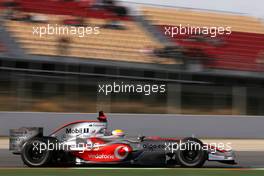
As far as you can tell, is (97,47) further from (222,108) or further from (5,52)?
(222,108)

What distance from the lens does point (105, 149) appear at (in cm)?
945

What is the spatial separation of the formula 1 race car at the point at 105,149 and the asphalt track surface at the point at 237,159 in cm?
61

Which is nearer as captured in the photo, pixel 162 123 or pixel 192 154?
pixel 192 154

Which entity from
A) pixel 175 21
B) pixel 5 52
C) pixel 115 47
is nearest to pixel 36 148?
Answer: pixel 5 52

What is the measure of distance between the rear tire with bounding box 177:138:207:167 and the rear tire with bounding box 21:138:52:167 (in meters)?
2.18

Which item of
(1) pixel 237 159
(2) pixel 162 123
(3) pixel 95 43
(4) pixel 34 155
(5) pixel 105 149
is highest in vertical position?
(3) pixel 95 43

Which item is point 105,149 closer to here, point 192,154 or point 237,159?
point 192,154

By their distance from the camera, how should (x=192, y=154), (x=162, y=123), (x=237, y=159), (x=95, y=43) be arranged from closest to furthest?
1. (x=192, y=154)
2. (x=237, y=159)
3. (x=162, y=123)
4. (x=95, y=43)

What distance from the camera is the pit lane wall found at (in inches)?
667

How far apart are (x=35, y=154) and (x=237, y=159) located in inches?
178

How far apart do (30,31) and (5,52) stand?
1.98 m

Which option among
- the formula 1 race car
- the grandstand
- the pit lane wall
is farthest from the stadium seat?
the formula 1 race car

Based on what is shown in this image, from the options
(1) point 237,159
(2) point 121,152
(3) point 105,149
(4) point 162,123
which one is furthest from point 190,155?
(4) point 162,123

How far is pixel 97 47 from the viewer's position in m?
18.6
